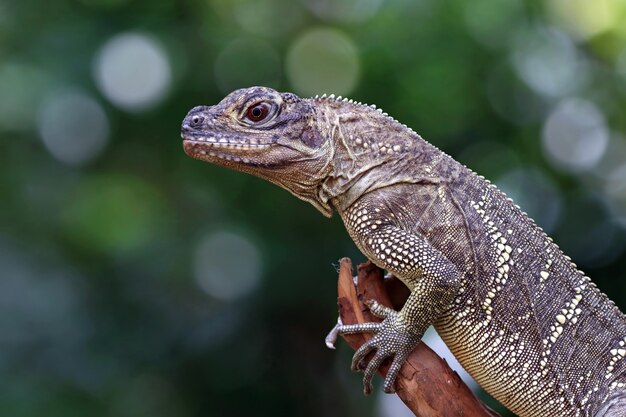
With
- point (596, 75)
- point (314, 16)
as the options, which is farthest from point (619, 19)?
point (314, 16)

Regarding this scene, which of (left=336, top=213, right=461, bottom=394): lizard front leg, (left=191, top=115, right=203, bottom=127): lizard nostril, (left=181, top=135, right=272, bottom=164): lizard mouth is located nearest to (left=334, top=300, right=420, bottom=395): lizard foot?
(left=336, top=213, right=461, bottom=394): lizard front leg

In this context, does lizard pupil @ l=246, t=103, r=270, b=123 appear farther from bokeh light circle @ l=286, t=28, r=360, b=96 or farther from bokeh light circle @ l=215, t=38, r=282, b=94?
bokeh light circle @ l=215, t=38, r=282, b=94

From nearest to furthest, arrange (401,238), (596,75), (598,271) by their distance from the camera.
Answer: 1. (401,238)
2. (598,271)
3. (596,75)

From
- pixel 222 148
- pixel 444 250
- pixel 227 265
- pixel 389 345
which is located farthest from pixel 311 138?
pixel 227 265

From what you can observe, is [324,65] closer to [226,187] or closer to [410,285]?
[226,187]

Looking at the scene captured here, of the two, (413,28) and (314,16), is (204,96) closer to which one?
(314,16)

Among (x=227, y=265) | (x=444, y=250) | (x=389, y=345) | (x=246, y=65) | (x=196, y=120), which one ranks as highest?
(x=196, y=120)

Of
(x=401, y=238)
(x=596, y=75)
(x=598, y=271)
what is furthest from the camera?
(x=596, y=75)
